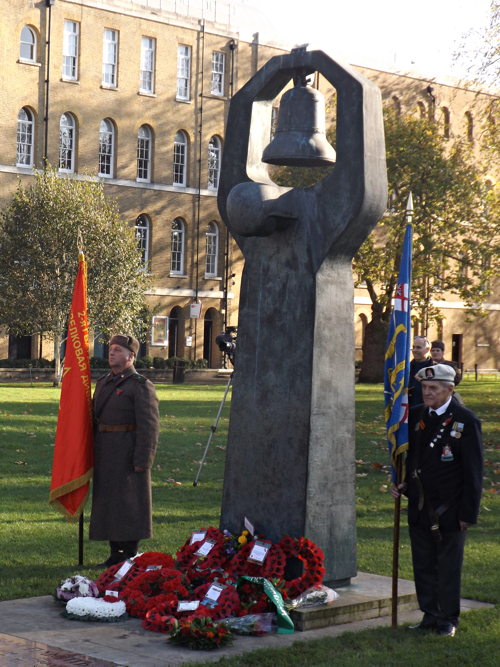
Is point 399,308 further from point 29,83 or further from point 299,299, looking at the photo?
point 29,83

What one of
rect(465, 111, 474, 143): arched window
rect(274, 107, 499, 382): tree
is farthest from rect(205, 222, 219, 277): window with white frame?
rect(465, 111, 474, 143): arched window

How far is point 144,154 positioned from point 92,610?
50.6 meters

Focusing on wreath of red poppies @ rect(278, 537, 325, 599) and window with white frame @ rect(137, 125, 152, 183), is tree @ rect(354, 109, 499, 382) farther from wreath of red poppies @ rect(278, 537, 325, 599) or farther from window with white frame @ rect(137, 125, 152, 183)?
wreath of red poppies @ rect(278, 537, 325, 599)

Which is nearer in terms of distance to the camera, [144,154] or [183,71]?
[144,154]

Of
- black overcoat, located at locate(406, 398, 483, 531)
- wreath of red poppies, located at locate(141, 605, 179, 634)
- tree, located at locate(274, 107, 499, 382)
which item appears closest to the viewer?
wreath of red poppies, located at locate(141, 605, 179, 634)

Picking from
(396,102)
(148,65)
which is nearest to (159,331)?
(148,65)

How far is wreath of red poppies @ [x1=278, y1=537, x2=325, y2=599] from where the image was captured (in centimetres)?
902

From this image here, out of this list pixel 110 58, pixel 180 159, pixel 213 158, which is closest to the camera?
pixel 110 58

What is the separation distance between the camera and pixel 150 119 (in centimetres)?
5778

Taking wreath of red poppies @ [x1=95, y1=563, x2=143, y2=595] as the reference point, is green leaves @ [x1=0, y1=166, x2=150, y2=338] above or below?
above

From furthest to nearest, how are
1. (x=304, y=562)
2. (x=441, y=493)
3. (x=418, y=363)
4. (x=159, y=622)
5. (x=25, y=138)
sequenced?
(x=25, y=138) < (x=418, y=363) < (x=304, y=562) < (x=441, y=493) < (x=159, y=622)

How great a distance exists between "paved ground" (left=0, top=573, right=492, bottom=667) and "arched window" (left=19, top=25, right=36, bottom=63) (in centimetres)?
4619

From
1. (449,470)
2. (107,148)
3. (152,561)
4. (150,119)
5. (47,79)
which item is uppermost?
(47,79)

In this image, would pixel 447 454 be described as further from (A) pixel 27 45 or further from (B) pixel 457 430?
(A) pixel 27 45
